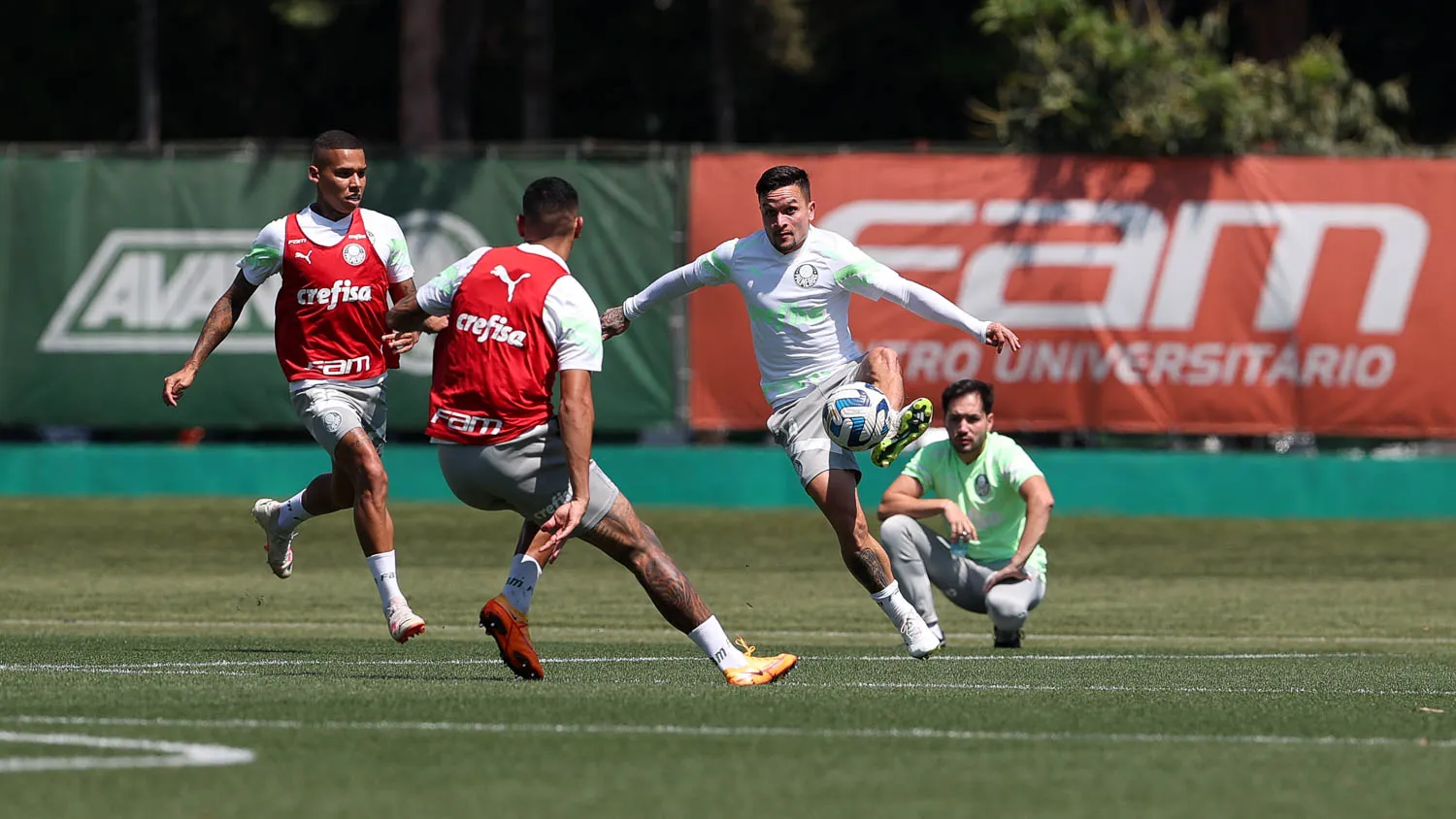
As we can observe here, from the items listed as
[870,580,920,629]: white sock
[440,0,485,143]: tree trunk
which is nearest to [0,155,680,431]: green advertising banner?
[870,580,920,629]: white sock

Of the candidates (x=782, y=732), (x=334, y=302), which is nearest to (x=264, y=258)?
(x=334, y=302)

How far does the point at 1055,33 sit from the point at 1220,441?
16.8 feet

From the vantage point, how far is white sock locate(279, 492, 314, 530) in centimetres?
1245

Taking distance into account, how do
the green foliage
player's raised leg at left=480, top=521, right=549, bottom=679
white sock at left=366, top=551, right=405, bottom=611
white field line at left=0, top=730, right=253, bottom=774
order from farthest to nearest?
the green foliage → white sock at left=366, top=551, right=405, bottom=611 → player's raised leg at left=480, top=521, right=549, bottom=679 → white field line at left=0, top=730, right=253, bottom=774

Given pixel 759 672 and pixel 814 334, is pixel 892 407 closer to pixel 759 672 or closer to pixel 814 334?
pixel 814 334

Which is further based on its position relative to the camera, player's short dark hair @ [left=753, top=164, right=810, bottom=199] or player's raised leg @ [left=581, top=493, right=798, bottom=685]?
player's short dark hair @ [left=753, top=164, right=810, bottom=199]

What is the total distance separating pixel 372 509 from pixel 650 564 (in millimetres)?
1920

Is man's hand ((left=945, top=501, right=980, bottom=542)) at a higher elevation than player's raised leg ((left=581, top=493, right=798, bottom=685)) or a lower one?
lower

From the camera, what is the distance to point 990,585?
43.4ft

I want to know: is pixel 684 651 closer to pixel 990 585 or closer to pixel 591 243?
pixel 990 585

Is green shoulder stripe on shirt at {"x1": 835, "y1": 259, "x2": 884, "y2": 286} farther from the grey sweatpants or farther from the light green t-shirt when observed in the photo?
the light green t-shirt

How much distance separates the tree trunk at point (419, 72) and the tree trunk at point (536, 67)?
8.05 meters

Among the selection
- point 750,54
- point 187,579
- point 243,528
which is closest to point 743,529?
point 243,528

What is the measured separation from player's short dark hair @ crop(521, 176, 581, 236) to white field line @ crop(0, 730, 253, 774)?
3034mm
